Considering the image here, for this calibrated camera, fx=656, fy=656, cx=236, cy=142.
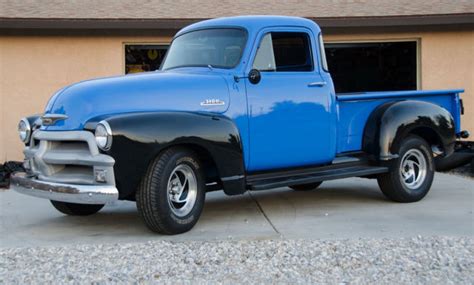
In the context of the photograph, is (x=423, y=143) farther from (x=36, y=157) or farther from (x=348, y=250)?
(x=36, y=157)

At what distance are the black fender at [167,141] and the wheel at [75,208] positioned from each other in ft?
4.62

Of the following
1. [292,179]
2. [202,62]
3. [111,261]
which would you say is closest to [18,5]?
[202,62]

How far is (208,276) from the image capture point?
488 cm

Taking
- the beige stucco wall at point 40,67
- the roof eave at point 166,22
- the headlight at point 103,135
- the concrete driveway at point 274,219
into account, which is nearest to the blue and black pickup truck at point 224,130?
the headlight at point 103,135

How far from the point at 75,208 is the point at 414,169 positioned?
4.18 m

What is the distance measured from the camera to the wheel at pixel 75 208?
23.9ft

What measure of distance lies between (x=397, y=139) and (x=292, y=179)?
62.4 inches

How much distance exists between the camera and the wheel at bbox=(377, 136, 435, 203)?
7938mm

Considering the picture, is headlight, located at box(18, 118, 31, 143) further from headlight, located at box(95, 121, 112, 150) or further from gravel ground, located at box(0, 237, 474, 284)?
gravel ground, located at box(0, 237, 474, 284)

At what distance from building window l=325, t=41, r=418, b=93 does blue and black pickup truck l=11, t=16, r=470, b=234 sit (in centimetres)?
577

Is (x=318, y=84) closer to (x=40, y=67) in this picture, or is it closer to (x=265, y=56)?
(x=265, y=56)

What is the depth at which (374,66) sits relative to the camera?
16469 mm

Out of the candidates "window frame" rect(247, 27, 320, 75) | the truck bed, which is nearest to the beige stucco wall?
the truck bed

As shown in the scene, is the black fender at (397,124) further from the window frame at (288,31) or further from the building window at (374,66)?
the building window at (374,66)
